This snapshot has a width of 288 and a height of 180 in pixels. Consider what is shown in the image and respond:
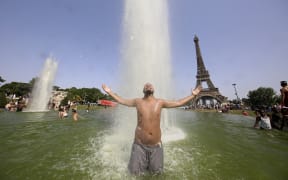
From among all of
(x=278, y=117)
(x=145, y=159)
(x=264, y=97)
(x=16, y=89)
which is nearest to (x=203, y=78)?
(x=264, y=97)

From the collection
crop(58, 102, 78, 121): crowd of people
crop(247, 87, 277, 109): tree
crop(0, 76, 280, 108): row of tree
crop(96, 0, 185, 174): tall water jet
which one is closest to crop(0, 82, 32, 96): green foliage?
crop(0, 76, 280, 108): row of tree

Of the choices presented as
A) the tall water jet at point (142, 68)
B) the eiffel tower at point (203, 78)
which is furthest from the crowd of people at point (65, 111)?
the eiffel tower at point (203, 78)

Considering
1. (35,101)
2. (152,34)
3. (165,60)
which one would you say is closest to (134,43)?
(152,34)

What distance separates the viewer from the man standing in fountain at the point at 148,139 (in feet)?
11.3

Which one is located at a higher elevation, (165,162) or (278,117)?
(278,117)

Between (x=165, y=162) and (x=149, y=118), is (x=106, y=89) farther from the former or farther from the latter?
(x=165, y=162)

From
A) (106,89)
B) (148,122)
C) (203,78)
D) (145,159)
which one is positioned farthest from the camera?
(203,78)

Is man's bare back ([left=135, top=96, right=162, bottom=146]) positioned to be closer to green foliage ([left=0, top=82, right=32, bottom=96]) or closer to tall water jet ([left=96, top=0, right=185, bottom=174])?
tall water jet ([left=96, top=0, right=185, bottom=174])

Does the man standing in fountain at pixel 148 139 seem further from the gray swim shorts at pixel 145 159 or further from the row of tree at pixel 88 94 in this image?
the row of tree at pixel 88 94

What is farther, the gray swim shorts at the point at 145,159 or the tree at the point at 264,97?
the tree at the point at 264,97

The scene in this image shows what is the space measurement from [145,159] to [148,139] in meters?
0.47

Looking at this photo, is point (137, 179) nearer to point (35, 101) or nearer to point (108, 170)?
point (108, 170)

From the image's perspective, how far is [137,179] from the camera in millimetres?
3479

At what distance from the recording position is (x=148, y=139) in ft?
11.5
